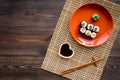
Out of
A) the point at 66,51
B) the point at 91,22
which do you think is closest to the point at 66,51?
Result: the point at 66,51

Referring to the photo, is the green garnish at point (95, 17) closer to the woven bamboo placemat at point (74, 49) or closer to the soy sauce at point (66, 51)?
the woven bamboo placemat at point (74, 49)

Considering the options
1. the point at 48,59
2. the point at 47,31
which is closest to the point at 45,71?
the point at 48,59

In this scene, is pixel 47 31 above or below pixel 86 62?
above

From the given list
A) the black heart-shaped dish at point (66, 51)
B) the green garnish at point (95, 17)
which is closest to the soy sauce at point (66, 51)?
the black heart-shaped dish at point (66, 51)

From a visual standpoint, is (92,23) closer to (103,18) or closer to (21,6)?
(103,18)

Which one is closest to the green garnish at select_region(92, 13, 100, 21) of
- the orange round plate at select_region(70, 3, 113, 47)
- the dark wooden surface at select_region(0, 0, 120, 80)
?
the orange round plate at select_region(70, 3, 113, 47)

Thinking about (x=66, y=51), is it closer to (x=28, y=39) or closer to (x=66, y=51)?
(x=66, y=51)
